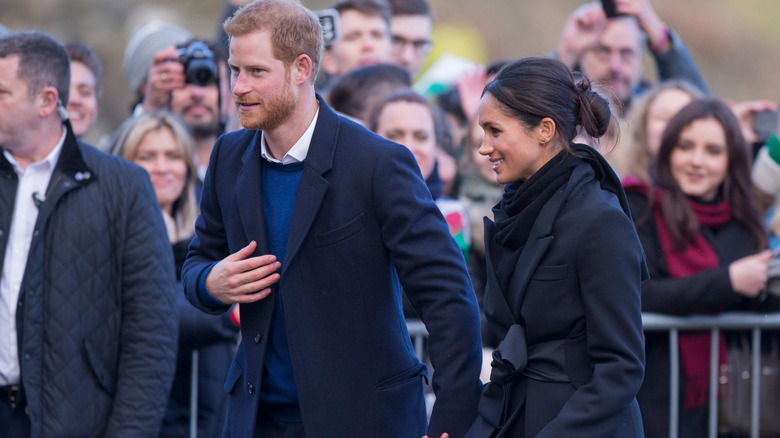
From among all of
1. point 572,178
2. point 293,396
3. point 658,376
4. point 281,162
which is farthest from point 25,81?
point 658,376

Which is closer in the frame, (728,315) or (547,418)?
(547,418)

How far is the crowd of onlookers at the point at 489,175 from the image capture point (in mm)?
4621

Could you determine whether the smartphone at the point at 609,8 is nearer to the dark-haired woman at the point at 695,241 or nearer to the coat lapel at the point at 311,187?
the dark-haired woman at the point at 695,241

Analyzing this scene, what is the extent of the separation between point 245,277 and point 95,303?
1.19 meters

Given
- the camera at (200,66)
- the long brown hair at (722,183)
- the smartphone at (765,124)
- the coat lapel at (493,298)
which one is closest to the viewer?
the coat lapel at (493,298)

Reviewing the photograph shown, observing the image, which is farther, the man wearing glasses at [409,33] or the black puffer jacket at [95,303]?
the man wearing glasses at [409,33]

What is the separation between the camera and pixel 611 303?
110 inches

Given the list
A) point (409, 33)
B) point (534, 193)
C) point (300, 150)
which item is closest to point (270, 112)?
point (300, 150)

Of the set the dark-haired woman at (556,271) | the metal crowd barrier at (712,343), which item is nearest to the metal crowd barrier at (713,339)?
the metal crowd barrier at (712,343)

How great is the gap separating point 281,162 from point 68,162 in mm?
1227

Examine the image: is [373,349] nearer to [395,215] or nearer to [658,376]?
[395,215]

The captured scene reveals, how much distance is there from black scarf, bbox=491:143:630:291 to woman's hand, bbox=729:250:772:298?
5.87ft

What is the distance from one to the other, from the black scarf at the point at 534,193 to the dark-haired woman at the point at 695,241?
1.77 m

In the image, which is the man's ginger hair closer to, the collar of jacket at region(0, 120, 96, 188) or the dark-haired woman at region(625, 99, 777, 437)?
the collar of jacket at region(0, 120, 96, 188)
